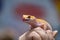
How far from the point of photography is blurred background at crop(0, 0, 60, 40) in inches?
29.8

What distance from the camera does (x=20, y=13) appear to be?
761 millimetres

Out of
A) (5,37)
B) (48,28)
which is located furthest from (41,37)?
(5,37)

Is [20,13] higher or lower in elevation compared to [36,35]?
higher

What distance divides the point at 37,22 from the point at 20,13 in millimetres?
105

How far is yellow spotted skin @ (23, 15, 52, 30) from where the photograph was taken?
727mm

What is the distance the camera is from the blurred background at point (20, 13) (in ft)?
2.48

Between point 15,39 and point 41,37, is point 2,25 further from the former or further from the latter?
point 41,37

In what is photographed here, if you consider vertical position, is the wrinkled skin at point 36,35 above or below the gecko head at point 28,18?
below

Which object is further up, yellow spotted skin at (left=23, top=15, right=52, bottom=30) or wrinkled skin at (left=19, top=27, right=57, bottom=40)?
yellow spotted skin at (left=23, top=15, right=52, bottom=30)

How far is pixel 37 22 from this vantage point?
753mm

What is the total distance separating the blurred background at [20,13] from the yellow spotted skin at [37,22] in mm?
23

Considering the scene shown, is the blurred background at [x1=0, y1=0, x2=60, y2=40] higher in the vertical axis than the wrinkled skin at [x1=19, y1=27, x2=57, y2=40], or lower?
A: higher

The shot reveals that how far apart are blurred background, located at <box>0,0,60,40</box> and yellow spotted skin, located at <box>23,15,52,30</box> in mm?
23

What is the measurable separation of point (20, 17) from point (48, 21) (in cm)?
16
